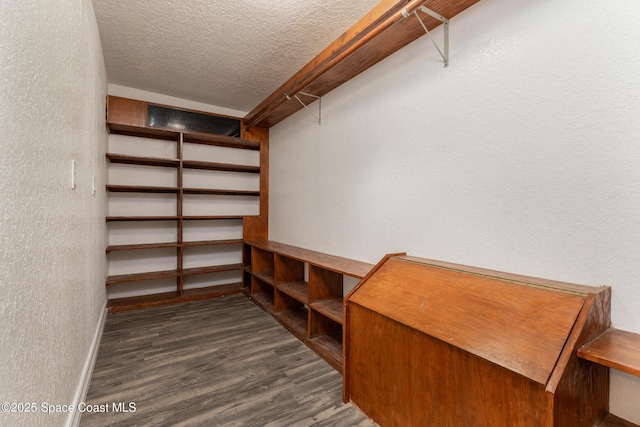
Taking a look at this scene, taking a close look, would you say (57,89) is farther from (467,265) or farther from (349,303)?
(467,265)

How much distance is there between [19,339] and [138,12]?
7.20 ft

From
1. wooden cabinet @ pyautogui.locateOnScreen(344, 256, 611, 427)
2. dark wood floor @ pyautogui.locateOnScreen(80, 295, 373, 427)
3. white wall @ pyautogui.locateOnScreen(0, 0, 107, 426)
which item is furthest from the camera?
dark wood floor @ pyautogui.locateOnScreen(80, 295, 373, 427)

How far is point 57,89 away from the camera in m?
1.16

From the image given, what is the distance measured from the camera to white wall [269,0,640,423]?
3.61 feet

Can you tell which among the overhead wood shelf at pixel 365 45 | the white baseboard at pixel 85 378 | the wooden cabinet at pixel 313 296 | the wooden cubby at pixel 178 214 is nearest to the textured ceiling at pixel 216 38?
the overhead wood shelf at pixel 365 45

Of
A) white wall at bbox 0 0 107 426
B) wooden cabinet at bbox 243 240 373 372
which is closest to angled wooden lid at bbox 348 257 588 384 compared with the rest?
wooden cabinet at bbox 243 240 373 372

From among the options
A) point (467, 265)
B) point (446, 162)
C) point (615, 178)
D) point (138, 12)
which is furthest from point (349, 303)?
point (138, 12)

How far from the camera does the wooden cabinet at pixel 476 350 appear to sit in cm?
93

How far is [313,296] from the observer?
2.37m

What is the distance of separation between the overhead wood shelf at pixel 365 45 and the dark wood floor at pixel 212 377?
88.6 inches

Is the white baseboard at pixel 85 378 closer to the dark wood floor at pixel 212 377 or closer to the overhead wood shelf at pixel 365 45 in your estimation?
the dark wood floor at pixel 212 377

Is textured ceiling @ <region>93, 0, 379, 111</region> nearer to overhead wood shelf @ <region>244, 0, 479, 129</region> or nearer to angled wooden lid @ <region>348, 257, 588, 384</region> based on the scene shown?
overhead wood shelf @ <region>244, 0, 479, 129</region>

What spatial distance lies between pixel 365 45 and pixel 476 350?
185 centimetres

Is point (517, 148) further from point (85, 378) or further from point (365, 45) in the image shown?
point (85, 378)
